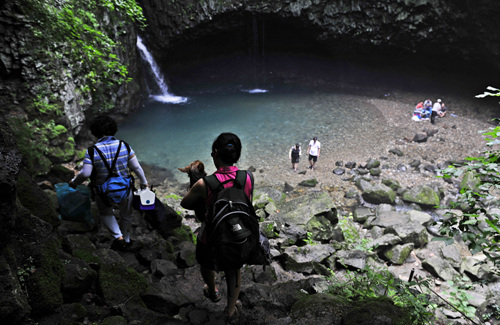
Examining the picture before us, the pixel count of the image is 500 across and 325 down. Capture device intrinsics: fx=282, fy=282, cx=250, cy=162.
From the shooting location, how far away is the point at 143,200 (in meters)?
3.88

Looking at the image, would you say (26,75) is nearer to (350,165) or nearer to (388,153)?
(350,165)

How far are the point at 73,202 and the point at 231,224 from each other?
9.70 feet

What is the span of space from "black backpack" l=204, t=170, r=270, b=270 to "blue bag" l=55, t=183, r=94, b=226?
2566mm

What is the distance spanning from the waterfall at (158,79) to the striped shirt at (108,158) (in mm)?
18671

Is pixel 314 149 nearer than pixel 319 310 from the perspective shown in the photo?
No

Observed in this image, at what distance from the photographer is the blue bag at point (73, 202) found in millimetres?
3980

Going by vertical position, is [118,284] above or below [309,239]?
above

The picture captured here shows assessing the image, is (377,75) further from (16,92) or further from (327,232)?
(16,92)

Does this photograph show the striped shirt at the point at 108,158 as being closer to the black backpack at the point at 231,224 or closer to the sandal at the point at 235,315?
the black backpack at the point at 231,224

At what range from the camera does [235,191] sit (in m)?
2.41

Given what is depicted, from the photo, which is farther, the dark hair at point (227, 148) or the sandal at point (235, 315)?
the sandal at point (235, 315)

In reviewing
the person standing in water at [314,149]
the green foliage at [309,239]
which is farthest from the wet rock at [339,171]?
the green foliage at [309,239]

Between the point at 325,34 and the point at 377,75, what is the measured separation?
5838 mm

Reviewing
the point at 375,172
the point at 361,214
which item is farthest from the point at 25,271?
the point at 375,172
